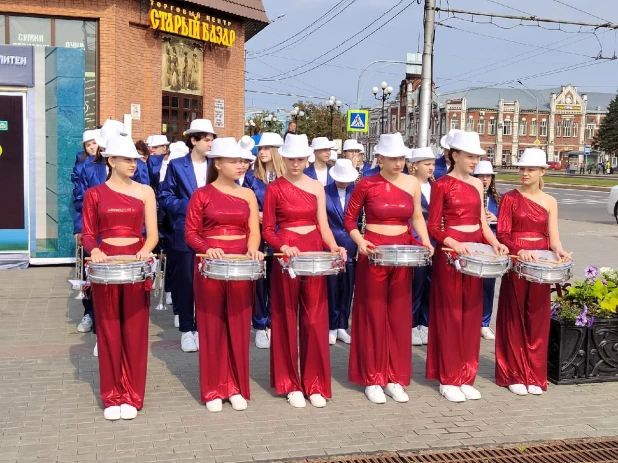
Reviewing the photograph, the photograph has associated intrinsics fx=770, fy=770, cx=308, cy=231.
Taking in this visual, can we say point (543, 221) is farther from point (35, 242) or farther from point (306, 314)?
point (35, 242)

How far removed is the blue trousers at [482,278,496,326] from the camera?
8.40m

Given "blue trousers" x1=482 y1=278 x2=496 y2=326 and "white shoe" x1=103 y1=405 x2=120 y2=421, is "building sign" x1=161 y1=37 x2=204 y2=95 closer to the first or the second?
"blue trousers" x1=482 y1=278 x2=496 y2=326

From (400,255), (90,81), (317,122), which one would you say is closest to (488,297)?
(400,255)

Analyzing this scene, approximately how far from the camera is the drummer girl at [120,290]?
5.63 metres

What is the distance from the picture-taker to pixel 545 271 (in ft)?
19.6

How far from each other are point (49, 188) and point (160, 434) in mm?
7946

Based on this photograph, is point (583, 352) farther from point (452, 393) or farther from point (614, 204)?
point (614, 204)

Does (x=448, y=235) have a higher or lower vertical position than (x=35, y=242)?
higher

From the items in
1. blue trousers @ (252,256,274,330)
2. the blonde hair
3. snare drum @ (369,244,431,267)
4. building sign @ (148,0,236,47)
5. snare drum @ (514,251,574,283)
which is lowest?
blue trousers @ (252,256,274,330)

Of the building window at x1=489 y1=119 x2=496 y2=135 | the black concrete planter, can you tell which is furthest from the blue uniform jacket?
the building window at x1=489 y1=119 x2=496 y2=135

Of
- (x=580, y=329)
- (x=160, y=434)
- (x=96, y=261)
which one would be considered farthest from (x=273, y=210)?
(x=580, y=329)

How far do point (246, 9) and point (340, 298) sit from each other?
14.8 metres

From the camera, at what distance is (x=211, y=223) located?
584 cm

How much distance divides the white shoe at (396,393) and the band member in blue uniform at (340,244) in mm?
1305
